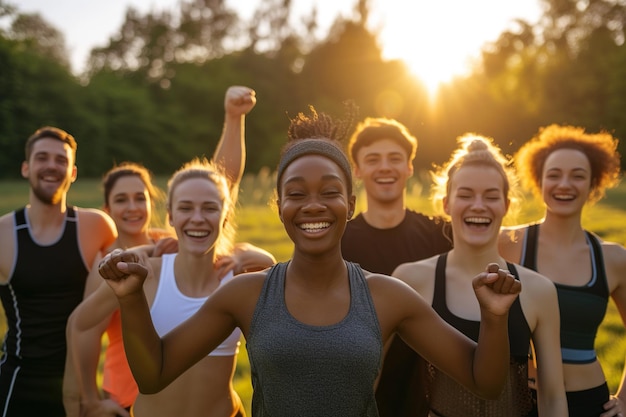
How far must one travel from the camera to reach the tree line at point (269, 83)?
42.3 metres

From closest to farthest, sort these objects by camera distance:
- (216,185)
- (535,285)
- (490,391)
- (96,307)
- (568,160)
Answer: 1. (490,391)
2. (535,285)
3. (96,307)
4. (216,185)
5. (568,160)

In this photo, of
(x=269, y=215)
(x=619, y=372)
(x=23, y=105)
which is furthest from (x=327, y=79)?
(x=619, y=372)

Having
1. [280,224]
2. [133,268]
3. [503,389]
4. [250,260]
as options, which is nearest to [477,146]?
[503,389]

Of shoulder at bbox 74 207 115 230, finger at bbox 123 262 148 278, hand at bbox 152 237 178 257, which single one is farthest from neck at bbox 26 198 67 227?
finger at bbox 123 262 148 278

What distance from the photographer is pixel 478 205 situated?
3.35 meters

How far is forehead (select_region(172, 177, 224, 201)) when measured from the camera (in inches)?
143

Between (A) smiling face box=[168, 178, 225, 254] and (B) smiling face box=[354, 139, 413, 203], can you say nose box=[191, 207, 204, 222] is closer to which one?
(A) smiling face box=[168, 178, 225, 254]

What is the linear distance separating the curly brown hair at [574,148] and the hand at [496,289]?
2.31 m

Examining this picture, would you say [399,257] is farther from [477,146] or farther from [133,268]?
[133,268]

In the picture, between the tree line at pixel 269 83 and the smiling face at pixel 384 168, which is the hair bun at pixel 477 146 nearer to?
the smiling face at pixel 384 168

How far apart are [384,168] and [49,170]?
7.92ft

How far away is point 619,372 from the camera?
21.5 ft

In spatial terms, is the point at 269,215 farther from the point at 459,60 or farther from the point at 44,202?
the point at 459,60

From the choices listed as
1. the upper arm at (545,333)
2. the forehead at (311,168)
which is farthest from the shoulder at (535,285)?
the forehead at (311,168)
